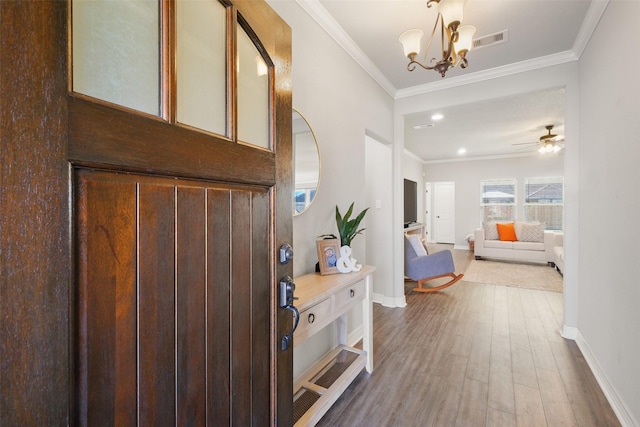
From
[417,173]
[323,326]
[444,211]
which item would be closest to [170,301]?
[323,326]

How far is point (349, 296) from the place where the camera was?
1.83 m

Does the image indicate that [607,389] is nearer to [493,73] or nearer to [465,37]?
[465,37]

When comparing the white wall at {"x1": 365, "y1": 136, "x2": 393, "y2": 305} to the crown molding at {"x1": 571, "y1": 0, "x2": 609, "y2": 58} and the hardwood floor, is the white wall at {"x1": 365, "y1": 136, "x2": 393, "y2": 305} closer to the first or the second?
the hardwood floor

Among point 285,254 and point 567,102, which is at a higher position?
point 567,102

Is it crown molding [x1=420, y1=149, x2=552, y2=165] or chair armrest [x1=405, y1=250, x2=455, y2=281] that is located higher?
crown molding [x1=420, y1=149, x2=552, y2=165]

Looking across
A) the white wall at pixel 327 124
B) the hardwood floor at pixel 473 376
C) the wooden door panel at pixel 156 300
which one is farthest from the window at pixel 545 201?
the wooden door panel at pixel 156 300

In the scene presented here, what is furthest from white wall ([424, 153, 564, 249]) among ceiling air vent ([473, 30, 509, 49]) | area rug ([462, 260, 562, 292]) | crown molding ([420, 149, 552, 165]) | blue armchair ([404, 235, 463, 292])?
ceiling air vent ([473, 30, 509, 49])

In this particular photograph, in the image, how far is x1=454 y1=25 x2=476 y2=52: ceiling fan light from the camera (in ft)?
5.85

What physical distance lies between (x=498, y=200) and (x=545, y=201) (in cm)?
100

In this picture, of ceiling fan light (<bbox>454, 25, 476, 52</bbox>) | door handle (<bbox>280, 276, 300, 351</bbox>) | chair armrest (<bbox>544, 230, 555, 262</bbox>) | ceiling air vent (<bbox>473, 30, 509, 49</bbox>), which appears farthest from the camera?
chair armrest (<bbox>544, 230, 555, 262</bbox>)

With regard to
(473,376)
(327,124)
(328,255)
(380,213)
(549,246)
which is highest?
(327,124)

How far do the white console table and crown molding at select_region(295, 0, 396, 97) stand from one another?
1.78 metres

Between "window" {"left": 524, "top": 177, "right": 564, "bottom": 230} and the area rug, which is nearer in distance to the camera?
the area rug

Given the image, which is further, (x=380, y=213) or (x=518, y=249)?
(x=518, y=249)
